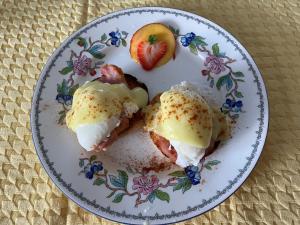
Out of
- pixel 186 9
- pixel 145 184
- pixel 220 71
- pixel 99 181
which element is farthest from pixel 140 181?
pixel 186 9

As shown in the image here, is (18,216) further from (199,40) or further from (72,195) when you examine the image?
(199,40)

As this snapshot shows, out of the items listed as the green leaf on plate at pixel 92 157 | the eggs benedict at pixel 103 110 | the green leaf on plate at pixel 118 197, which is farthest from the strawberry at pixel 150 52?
the green leaf on plate at pixel 118 197

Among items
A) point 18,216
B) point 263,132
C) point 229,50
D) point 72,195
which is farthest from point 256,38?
point 18,216

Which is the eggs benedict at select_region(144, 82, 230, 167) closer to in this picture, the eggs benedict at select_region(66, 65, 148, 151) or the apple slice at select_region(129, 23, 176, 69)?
the eggs benedict at select_region(66, 65, 148, 151)

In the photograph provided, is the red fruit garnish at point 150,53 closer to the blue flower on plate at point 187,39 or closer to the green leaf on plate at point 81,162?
the blue flower on plate at point 187,39

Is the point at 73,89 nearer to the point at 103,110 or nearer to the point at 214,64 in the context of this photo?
the point at 103,110
